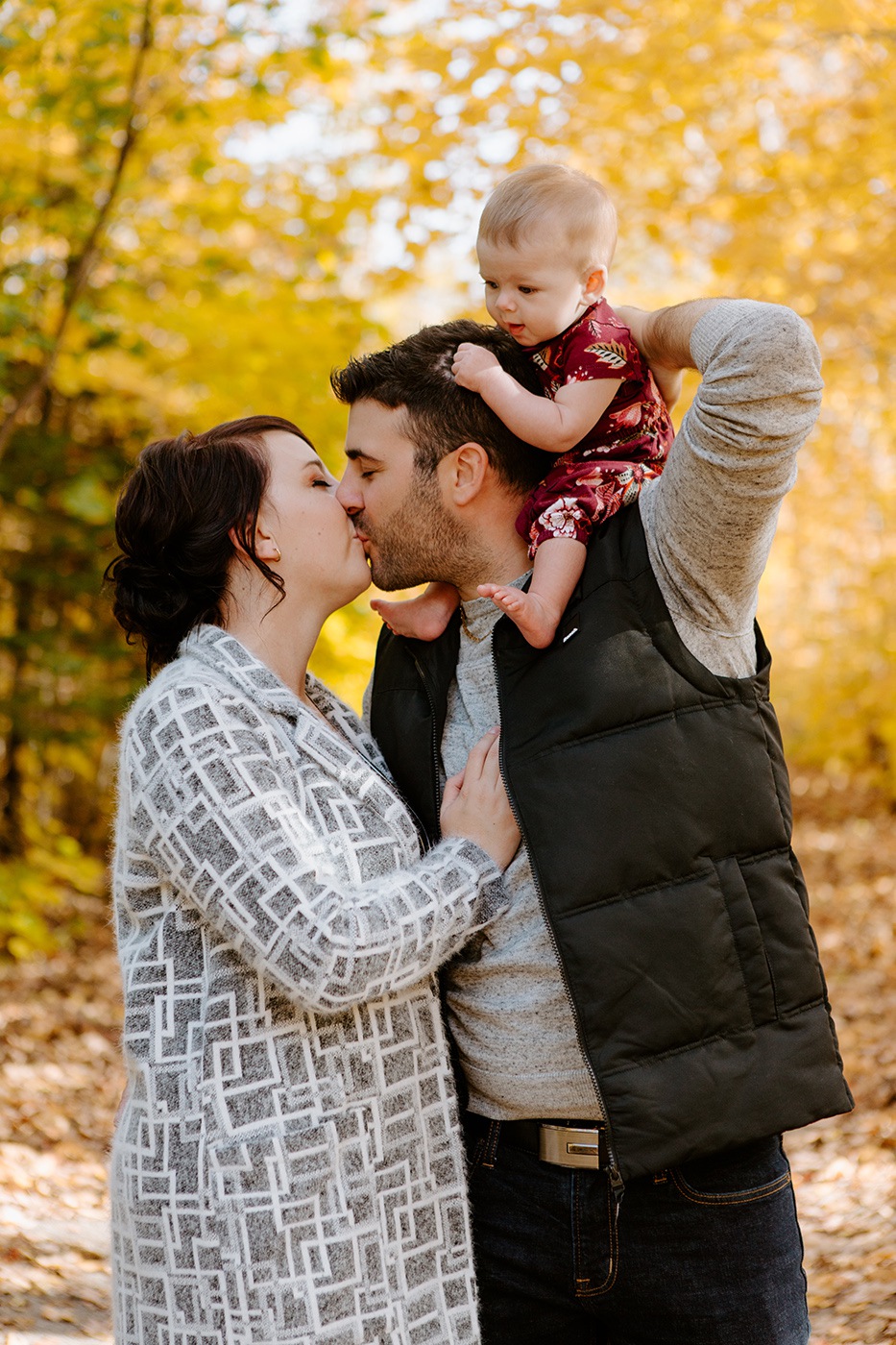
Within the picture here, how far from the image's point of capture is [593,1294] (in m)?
1.92

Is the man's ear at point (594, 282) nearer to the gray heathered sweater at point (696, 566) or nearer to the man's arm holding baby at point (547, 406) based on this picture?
the man's arm holding baby at point (547, 406)

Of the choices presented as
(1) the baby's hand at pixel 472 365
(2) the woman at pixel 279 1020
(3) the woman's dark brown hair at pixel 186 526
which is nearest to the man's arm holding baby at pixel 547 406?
(1) the baby's hand at pixel 472 365

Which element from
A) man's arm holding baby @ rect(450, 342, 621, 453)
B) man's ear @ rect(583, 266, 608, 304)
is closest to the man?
man's arm holding baby @ rect(450, 342, 621, 453)

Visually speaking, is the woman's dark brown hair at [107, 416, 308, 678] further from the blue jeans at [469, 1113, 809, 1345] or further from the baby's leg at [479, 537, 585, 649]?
the blue jeans at [469, 1113, 809, 1345]

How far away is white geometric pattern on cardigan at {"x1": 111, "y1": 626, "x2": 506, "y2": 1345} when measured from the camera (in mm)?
1761

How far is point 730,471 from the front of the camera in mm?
1743

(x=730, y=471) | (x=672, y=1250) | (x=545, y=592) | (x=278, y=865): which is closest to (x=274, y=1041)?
(x=278, y=865)

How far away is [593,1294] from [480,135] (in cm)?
486

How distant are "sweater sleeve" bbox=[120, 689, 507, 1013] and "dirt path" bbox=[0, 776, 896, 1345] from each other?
91.7 inches

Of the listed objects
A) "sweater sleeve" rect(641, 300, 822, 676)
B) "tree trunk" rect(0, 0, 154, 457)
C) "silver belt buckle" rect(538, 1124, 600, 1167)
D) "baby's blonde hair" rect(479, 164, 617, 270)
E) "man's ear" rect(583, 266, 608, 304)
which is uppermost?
"tree trunk" rect(0, 0, 154, 457)

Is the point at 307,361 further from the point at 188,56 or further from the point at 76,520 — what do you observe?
the point at 76,520

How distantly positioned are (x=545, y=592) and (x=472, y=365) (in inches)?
18.0

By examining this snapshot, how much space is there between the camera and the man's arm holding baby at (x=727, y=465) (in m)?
1.72

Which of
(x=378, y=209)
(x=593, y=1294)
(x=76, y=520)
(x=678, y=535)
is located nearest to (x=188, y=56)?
(x=378, y=209)
